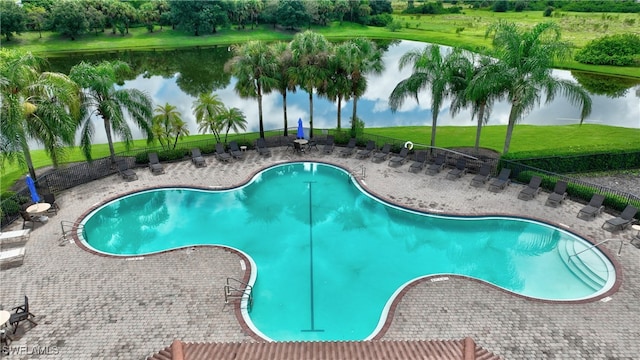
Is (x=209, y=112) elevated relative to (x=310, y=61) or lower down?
lower down

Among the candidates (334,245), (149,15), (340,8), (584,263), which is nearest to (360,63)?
(334,245)

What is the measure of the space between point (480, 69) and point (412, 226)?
1010 centimetres

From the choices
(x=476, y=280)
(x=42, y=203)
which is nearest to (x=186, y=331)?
(x=476, y=280)

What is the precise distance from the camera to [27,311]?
1355cm

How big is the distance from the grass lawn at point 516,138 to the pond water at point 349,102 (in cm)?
287

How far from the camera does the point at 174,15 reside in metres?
76.9

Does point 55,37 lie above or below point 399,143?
above

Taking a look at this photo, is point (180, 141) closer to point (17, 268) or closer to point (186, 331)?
point (17, 268)

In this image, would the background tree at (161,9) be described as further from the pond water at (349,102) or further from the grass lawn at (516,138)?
the grass lawn at (516,138)

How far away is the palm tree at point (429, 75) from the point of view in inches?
963

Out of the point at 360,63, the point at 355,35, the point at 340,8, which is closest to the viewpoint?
the point at 360,63

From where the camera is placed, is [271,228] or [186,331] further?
[271,228]

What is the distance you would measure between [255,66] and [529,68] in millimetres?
15655

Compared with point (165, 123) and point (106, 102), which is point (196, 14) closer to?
point (165, 123)
